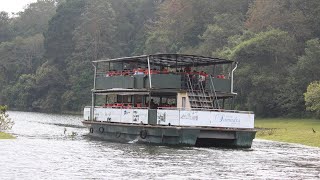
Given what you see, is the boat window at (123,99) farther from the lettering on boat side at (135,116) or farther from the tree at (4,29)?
the tree at (4,29)

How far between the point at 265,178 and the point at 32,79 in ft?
400

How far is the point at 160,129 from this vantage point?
39.2 meters

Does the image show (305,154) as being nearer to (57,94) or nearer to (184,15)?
(184,15)

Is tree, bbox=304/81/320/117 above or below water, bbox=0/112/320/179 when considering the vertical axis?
above

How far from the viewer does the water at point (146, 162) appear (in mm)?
24797

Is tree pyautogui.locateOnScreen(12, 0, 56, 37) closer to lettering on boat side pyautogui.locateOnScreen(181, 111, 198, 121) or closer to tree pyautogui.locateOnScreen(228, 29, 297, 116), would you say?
tree pyautogui.locateOnScreen(228, 29, 297, 116)

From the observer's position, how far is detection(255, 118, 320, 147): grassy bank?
50.7 metres

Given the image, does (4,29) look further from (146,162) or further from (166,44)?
(146,162)

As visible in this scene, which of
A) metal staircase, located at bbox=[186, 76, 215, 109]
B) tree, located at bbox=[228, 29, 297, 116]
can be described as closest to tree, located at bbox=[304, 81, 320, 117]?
tree, located at bbox=[228, 29, 297, 116]

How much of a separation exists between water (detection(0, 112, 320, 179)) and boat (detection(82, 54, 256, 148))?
4.78 ft

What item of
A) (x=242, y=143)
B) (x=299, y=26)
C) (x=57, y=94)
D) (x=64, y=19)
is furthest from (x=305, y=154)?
(x=64, y=19)

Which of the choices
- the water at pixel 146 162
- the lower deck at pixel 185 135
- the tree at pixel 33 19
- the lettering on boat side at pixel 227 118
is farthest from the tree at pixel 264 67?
the tree at pixel 33 19

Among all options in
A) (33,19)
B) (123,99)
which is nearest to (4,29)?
(33,19)

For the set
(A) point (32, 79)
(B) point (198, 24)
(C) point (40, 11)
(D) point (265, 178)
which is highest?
(C) point (40, 11)
